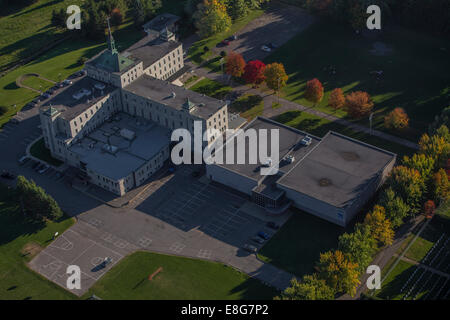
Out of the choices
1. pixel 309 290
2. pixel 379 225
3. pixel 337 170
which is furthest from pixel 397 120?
pixel 309 290

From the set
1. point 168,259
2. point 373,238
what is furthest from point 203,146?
point 373,238

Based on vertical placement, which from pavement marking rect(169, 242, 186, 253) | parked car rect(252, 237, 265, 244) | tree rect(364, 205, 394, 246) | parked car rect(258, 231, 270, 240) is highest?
tree rect(364, 205, 394, 246)

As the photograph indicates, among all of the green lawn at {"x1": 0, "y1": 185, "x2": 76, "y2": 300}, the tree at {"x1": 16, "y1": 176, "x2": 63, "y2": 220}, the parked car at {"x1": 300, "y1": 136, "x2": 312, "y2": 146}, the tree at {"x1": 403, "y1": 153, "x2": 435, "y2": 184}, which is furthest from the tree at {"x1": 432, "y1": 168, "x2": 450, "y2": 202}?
the tree at {"x1": 16, "y1": 176, "x2": 63, "y2": 220}

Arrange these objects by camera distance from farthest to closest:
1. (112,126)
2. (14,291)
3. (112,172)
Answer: (112,126)
(112,172)
(14,291)

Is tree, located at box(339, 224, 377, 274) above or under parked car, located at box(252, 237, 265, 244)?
above

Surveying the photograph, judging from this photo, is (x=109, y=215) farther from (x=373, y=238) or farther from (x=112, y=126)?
(x=373, y=238)

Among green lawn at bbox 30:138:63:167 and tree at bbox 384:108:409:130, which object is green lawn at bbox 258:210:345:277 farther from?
green lawn at bbox 30:138:63:167

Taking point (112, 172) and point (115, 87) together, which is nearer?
point (112, 172)
